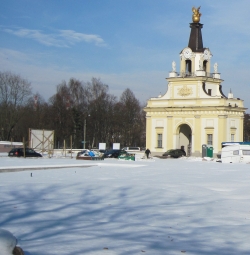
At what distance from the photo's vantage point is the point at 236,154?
48156mm

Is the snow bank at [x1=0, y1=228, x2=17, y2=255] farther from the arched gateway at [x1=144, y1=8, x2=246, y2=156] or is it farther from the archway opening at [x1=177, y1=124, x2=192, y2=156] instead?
the archway opening at [x1=177, y1=124, x2=192, y2=156]

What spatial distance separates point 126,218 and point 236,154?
36.3m

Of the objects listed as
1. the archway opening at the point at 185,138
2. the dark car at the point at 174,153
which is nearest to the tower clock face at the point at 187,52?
the archway opening at the point at 185,138

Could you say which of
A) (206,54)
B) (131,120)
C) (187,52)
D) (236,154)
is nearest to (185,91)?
(187,52)

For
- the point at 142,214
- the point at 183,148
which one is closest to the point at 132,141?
the point at 183,148

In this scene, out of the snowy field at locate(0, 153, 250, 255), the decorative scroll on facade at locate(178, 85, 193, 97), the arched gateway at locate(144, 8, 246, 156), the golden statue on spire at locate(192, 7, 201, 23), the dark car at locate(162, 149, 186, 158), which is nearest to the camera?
the snowy field at locate(0, 153, 250, 255)

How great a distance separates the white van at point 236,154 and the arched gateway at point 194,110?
1451 cm

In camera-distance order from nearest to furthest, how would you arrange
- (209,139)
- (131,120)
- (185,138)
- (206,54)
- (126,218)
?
(126,218) → (209,139) → (206,54) → (185,138) → (131,120)

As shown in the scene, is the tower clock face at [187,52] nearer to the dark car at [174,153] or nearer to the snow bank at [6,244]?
the dark car at [174,153]

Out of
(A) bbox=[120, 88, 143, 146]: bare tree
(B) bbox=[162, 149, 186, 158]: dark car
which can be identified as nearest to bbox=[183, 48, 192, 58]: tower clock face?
(B) bbox=[162, 149, 186, 158]: dark car

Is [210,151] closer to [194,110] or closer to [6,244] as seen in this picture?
[194,110]

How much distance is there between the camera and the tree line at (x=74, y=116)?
82.1 m

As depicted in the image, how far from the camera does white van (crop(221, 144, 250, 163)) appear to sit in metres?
47.6

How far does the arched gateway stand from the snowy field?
4337cm
